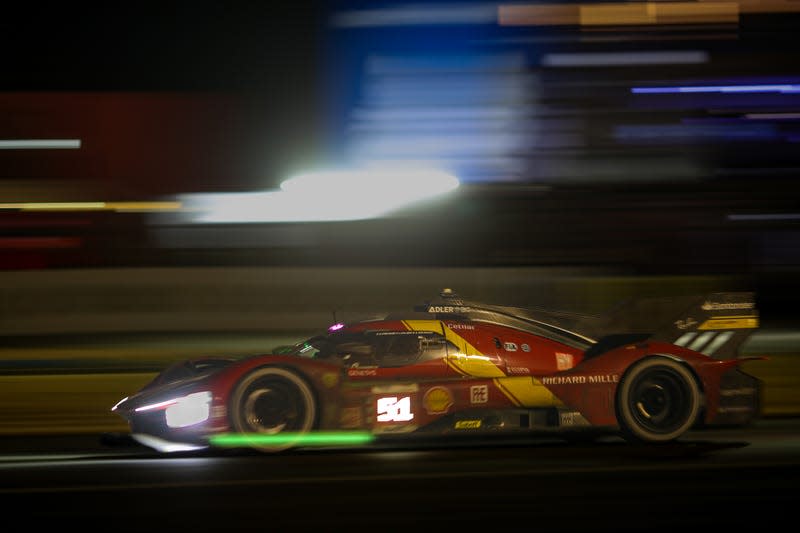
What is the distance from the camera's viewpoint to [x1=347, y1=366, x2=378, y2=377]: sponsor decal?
22.6 feet

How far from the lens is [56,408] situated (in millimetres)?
8789

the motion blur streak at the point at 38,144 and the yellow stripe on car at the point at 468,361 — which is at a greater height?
the motion blur streak at the point at 38,144

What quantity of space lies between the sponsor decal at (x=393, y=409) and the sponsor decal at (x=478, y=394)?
17.5 inches

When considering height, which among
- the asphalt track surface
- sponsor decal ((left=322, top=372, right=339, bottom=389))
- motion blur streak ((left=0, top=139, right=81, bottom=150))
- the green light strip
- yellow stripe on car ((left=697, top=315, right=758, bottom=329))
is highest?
motion blur streak ((left=0, top=139, right=81, bottom=150))

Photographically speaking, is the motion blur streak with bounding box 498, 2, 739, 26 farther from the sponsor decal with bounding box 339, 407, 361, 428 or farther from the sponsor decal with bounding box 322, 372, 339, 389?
the sponsor decal with bounding box 339, 407, 361, 428

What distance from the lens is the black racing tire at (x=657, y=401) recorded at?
6.98 meters

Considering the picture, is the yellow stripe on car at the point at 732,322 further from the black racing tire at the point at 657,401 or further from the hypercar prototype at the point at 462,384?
the black racing tire at the point at 657,401

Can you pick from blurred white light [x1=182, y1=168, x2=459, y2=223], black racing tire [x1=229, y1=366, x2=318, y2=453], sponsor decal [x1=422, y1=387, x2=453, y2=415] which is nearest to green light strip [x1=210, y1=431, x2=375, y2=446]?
black racing tire [x1=229, y1=366, x2=318, y2=453]

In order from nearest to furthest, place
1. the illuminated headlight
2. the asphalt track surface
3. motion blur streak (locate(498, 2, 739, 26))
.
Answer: the asphalt track surface, the illuminated headlight, motion blur streak (locate(498, 2, 739, 26))

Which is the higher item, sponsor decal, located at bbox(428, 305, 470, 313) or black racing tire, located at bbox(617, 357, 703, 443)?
sponsor decal, located at bbox(428, 305, 470, 313)

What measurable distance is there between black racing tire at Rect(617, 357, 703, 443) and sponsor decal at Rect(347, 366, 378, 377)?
5.88ft

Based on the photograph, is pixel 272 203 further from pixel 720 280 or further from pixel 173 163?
pixel 720 280

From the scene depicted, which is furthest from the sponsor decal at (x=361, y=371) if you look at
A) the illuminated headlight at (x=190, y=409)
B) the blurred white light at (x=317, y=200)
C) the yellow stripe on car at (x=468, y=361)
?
the blurred white light at (x=317, y=200)

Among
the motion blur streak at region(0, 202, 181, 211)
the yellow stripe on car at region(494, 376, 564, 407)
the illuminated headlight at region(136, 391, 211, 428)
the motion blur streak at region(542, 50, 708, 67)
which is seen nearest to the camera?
the illuminated headlight at region(136, 391, 211, 428)
